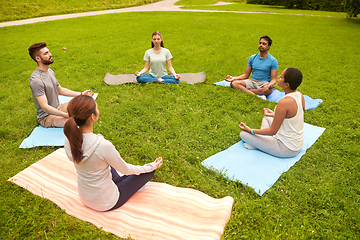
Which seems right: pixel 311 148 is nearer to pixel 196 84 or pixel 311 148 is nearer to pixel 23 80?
pixel 196 84

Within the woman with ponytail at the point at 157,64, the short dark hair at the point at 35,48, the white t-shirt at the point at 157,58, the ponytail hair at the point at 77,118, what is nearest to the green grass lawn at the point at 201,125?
the woman with ponytail at the point at 157,64

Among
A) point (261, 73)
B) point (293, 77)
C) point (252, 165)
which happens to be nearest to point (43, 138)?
point (252, 165)

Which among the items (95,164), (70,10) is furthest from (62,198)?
(70,10)

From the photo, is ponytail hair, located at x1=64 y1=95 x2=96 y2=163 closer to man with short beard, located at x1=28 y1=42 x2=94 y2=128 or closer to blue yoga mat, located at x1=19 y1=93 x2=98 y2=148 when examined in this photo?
blue yoga mat, located at x1=19 y1=93 x2=98 y2=148

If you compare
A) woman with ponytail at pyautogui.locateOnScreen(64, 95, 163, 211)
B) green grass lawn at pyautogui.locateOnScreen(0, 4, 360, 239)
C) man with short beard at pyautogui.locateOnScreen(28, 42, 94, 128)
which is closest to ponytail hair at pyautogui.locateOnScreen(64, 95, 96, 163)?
woman with ponytail at pyautogui.locateOnScreen(64, 95, 163, 211)

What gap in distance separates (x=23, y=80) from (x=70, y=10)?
18390 mm

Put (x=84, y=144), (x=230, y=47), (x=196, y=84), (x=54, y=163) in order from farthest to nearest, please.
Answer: (x=230, y=47), (x=196, y=84), (x=54, y=163), (x=84, y=144)

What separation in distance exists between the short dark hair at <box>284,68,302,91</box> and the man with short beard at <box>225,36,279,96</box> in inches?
Answer: 109

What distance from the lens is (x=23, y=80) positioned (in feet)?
29.6

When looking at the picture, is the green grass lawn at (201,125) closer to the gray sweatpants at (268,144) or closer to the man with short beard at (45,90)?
the gray sweatpants at (268,144)

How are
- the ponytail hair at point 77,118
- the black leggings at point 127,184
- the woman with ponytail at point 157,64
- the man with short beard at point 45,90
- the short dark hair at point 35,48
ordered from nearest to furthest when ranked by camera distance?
1. the ponytail hair at point 77,118
2. the black leggings at point 127,184
3. the short dark hair at point 35,48
4. the man with short beard at point 45,90
5. the woman with ponytail at point 157,64

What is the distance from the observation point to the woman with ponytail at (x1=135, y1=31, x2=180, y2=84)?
7.89m

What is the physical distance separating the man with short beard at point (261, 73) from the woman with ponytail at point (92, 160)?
5034mm

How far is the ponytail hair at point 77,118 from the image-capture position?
2.71m
